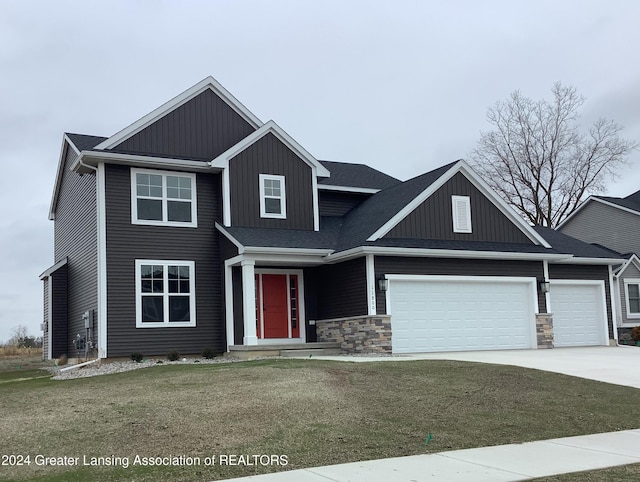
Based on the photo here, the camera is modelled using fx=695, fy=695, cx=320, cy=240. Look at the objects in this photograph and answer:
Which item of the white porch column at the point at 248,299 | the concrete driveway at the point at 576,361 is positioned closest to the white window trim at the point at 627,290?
the concrete driveway at the point at 576,361

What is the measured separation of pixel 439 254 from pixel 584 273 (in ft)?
22.3

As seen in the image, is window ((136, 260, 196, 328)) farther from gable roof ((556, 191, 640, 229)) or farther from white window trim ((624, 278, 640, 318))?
gable roof ((556, 191, 640, 229))

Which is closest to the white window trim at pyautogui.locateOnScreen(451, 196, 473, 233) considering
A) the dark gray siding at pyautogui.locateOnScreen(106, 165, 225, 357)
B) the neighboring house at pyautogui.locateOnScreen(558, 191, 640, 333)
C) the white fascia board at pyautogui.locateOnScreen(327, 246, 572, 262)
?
the white fascia board at pyautogui.locateOnScreen(327, 246, 572, 262)

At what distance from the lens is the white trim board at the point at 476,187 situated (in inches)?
778

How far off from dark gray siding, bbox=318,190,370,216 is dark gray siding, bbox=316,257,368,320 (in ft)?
9.67

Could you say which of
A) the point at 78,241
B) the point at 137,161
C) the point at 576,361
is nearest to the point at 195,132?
the point at 137,161

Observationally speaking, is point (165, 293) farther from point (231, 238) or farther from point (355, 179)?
point (355, 179)

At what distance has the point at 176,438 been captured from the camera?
793cm

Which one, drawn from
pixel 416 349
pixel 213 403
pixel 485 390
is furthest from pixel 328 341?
pixel 213 403

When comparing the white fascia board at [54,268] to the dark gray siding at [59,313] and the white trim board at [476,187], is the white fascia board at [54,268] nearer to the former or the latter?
the dark gray siding at [59,313]

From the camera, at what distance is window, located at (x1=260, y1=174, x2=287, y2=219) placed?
2069cm

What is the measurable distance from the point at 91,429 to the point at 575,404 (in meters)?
7.21

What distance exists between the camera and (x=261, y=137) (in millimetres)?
20719

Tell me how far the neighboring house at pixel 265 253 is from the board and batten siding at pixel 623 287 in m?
7.06
